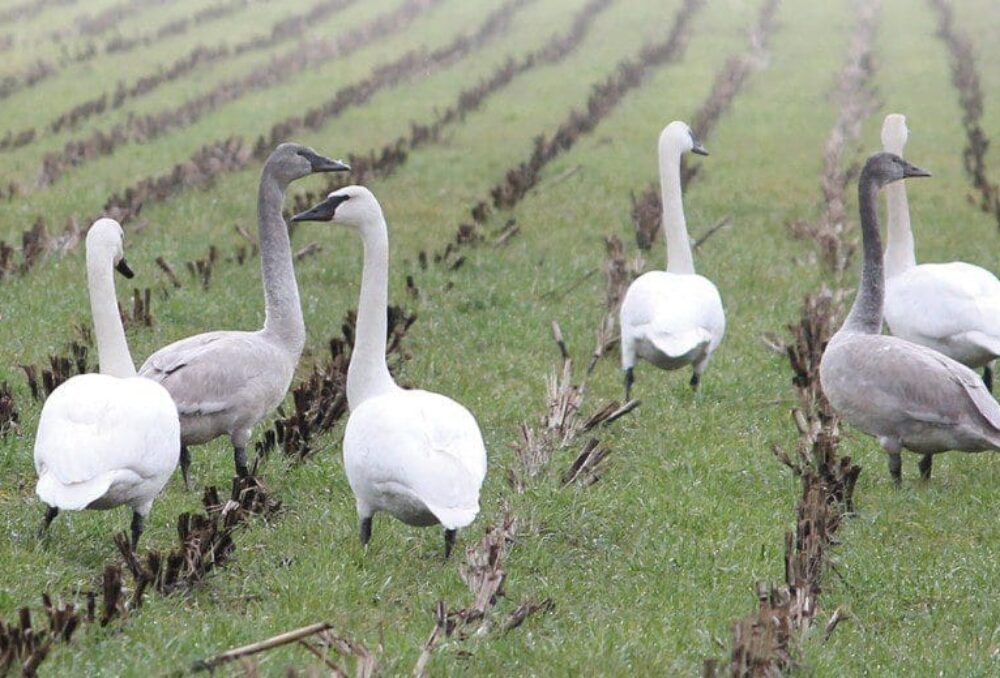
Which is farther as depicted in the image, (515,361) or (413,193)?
(413,193)

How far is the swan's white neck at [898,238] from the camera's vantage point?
9.77 metres

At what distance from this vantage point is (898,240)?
389 inches

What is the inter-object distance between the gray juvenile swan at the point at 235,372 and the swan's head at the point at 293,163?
2.44 feet

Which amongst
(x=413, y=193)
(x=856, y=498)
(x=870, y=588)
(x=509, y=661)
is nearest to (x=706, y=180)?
(x=413, y=193)

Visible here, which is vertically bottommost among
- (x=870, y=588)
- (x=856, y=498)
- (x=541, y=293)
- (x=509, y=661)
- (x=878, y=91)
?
(x=878, y=91)

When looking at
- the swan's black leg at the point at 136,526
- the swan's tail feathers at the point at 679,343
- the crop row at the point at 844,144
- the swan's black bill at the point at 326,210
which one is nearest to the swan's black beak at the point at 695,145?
the crop row at the point at 844,144

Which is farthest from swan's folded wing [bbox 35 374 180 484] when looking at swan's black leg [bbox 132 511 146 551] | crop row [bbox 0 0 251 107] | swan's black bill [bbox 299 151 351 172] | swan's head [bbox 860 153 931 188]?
crop row [bbox 0 0 251 107]

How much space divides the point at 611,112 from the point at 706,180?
652cm

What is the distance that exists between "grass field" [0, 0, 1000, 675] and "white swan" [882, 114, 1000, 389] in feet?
3.00

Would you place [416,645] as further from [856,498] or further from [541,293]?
[541,293]

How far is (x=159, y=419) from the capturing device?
18.6ft

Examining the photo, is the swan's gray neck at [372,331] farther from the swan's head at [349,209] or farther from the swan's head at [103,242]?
the swan's head at [103,242]

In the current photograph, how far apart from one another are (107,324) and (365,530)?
4.99 feet

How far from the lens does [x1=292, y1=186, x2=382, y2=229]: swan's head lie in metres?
6.49
